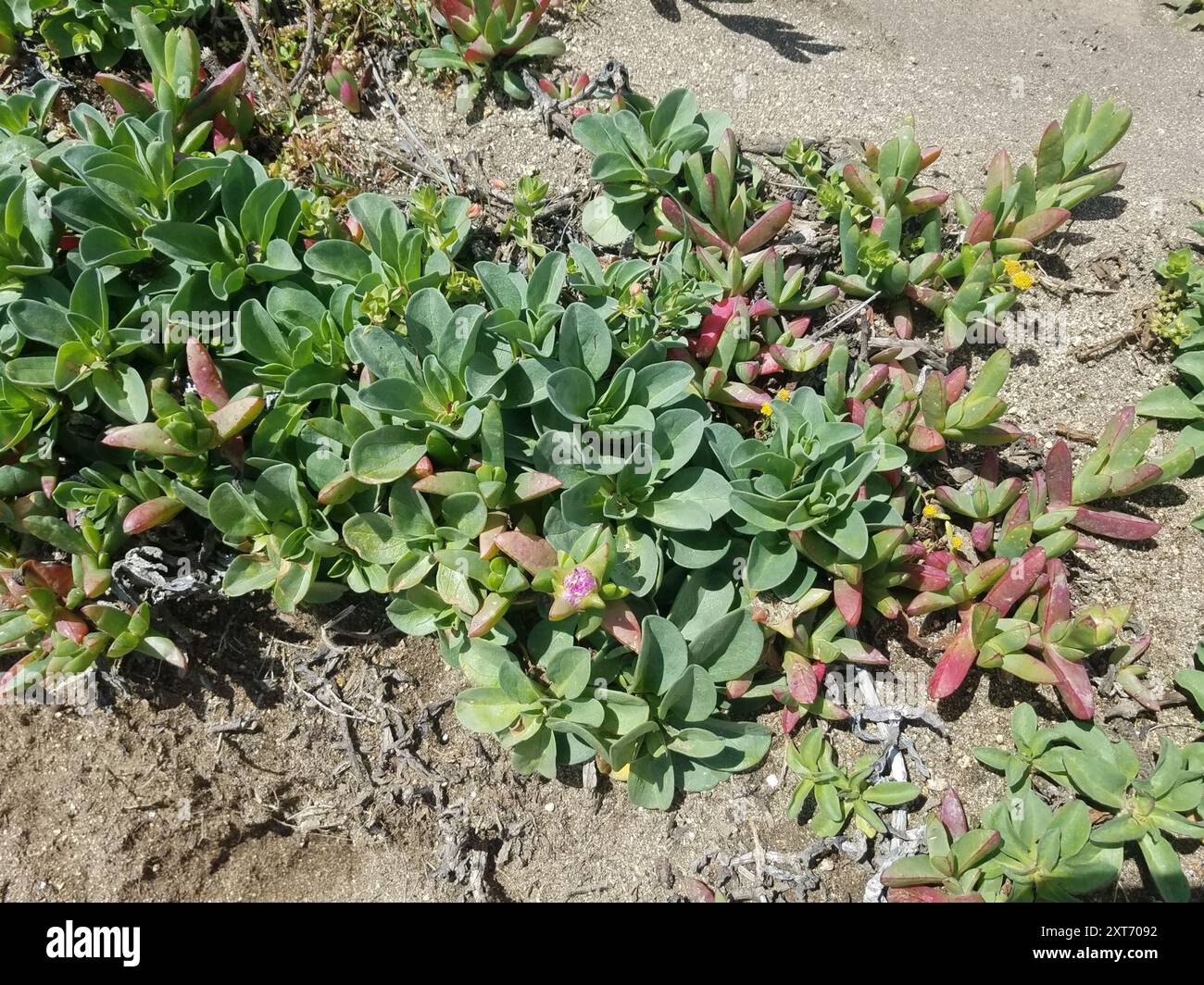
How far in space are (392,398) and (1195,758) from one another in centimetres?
271

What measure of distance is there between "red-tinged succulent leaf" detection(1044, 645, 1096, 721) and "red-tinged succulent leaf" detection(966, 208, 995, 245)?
1.48 metres

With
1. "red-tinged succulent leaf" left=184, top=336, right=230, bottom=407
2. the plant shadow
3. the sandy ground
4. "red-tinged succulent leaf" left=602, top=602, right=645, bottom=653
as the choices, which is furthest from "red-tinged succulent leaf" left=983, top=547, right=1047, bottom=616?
"red-tinged succulent leaf" left=184, top=336, right=230, bottom=407

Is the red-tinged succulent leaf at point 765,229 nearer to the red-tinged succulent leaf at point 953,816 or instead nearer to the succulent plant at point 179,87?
the succulent plant at point 179,87

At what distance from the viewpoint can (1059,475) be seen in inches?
112

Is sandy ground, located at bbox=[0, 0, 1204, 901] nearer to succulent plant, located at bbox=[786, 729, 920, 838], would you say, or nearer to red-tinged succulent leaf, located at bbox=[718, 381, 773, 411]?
succulent plant, located at bbox=[786, 729, 920, 838]

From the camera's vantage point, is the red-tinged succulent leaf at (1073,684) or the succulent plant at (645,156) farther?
the succulent plant at (645,156)

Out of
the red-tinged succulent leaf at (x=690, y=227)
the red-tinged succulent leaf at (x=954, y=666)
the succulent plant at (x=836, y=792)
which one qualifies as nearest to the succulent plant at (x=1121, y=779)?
the red-tinged succulent leaf at (x=954, y=666)

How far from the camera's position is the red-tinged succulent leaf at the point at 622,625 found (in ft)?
8.41

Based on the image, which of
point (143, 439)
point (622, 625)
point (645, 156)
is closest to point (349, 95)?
point (645, 156)

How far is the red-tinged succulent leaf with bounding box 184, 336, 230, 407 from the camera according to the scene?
8.40ft

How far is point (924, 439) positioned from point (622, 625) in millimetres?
1189

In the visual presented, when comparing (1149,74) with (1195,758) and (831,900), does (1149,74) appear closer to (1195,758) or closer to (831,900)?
(1195,758)

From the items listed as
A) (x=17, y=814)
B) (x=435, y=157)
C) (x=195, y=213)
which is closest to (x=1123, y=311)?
(x=435, y=157)

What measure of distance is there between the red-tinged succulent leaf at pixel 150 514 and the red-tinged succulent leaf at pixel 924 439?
2399mm
